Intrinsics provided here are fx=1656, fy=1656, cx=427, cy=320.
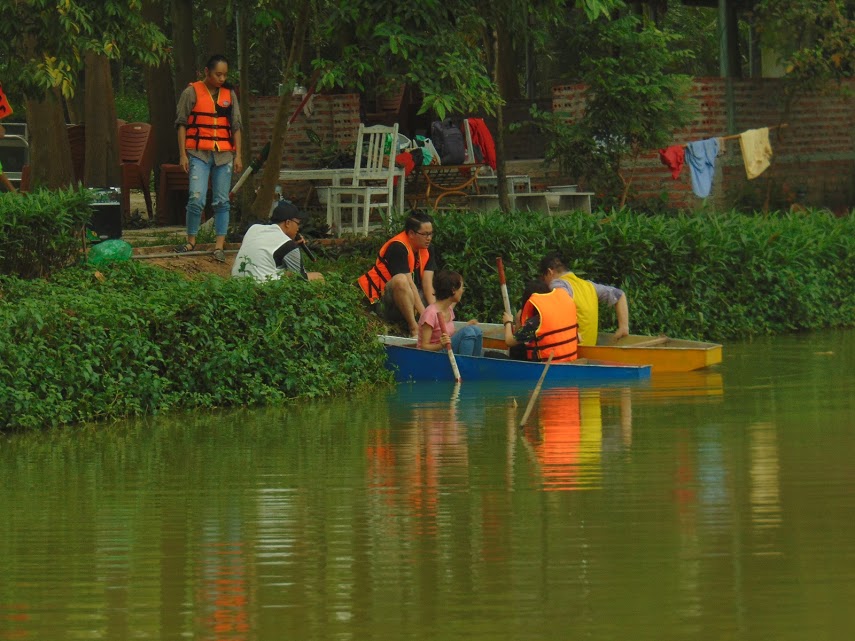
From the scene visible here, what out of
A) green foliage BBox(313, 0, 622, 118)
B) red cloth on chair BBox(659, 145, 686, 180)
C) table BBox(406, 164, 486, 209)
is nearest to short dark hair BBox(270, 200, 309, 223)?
green foliage BBox(313, 0, 622, 118)

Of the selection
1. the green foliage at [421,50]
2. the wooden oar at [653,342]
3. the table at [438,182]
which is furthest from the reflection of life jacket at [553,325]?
the table at [438,182]

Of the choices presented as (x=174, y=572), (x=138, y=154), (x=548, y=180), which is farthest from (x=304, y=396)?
(x=138, y=154)

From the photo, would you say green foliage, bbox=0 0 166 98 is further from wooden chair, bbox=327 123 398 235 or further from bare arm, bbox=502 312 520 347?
bare arm, bbox=502 312 520 347

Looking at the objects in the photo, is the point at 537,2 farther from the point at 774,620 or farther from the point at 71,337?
the point at 774,620

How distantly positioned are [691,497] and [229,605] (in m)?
2.98

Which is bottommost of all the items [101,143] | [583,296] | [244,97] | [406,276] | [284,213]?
[583,296]

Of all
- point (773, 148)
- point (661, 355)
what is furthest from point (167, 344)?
point (773, 148)

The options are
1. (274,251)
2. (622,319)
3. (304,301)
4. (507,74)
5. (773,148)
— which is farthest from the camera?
(507,74)

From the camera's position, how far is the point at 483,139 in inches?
853

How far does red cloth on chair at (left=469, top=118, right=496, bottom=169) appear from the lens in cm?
2158

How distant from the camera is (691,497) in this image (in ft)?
28.5

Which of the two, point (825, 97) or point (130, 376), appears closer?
point (130, 376)

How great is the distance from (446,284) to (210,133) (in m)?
3.27

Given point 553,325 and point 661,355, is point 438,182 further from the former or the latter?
point 553,325
